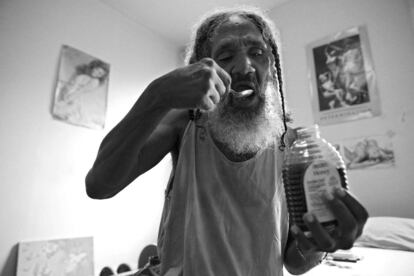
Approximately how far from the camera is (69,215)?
6.07ft

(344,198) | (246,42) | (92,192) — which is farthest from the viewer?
(246,42)

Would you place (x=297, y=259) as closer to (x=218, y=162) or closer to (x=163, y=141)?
(x=218, y=162)

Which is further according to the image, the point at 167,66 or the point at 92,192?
the point at 167,66

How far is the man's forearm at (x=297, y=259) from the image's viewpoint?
0.63 metres

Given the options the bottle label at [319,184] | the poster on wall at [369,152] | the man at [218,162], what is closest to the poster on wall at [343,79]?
the poster on wall at [369,152]

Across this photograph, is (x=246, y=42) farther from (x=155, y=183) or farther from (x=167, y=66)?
(x=167, y=66)

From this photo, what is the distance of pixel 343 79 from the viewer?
199 cm

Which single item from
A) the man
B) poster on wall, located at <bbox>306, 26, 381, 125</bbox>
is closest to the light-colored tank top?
the man

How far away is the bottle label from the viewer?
15.6 inches

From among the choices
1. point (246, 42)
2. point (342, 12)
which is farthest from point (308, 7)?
point (246, 42)

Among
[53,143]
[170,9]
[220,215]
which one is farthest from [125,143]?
[170,9]

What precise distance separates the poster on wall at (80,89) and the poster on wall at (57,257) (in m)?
0.81

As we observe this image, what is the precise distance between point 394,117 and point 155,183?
6.41 ft

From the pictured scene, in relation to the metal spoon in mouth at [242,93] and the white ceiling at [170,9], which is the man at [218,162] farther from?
the white ceiling at [170,9]
